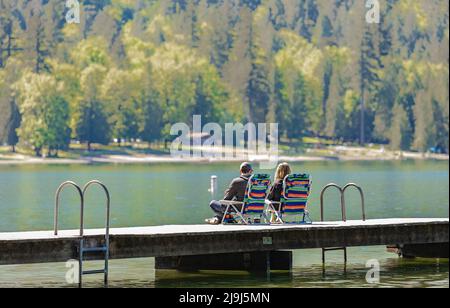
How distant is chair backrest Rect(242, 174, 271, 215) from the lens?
28.4 meters

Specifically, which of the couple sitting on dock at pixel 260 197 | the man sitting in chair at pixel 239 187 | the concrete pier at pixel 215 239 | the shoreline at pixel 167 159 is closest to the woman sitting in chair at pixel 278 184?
the couple sitting on dock at pixel 260 197

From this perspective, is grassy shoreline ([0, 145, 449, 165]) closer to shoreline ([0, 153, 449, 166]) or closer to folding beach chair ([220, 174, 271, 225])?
shoreline ([0, 153, 449, 166])

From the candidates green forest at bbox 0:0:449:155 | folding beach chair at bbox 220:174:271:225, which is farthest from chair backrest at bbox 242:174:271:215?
green forest at bbox 0:0:449:155

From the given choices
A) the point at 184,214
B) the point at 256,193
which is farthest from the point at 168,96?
the point at 256,193

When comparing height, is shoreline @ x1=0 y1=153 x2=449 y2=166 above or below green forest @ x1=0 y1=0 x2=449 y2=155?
below

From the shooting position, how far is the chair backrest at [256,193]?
93.3 ft

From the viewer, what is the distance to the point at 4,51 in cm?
18088

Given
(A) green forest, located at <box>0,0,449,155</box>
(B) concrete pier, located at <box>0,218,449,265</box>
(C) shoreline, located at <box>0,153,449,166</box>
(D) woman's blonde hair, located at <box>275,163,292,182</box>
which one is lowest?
(B) concrete pier, located at <box>0,218,449,265</box>

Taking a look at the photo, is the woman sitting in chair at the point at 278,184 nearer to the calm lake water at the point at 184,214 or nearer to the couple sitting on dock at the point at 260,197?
the couple sitting on dock at the point at 260,197

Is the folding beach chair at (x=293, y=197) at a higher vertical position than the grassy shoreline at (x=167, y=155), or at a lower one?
lower

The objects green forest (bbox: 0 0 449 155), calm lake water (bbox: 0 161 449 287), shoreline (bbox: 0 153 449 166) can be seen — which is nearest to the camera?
calm lake water (bbox: 0 161 449 287)

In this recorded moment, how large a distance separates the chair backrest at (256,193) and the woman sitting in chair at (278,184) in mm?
548
